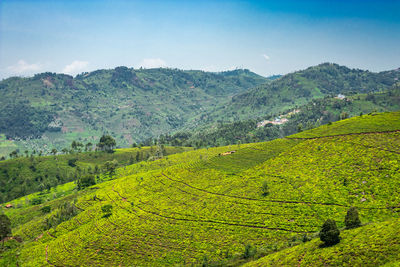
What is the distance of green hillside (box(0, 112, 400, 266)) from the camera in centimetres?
7944

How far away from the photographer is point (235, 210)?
320ft

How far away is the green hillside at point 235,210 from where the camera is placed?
7944 cm

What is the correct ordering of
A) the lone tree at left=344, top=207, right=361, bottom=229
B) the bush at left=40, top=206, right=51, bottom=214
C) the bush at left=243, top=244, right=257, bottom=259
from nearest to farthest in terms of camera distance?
the lone tree at left=344, top=207, right=361, bottom=229 < the bush at left=243, top=244, right=257, bottom=259 < the bush at left=40, top=206, right=51, bottom=214

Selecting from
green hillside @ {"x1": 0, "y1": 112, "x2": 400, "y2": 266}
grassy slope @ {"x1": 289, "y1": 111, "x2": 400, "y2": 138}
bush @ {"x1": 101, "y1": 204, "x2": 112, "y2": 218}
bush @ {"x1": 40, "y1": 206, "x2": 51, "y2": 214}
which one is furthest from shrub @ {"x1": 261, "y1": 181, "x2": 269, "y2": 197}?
bush @ {"x1": 40, "y1": 206, "x2": 51, "y2": 214}

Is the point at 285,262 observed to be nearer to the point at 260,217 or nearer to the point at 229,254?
the point at 229,254

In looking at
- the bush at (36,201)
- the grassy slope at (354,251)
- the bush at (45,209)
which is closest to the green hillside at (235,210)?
the grassy slope at (354,251)

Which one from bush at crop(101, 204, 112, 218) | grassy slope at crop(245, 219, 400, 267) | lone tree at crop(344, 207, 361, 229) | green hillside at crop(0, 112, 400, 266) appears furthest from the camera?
bush at crop(101, 204, 112, 218)

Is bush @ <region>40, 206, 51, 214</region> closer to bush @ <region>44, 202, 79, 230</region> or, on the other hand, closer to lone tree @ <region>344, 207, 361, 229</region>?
bush @ <region>44, 202, 79, 230</region>

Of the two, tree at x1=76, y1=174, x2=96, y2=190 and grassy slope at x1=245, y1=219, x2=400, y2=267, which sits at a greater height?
grassy slope at x1=245, y1=219, x2=400, y2=267

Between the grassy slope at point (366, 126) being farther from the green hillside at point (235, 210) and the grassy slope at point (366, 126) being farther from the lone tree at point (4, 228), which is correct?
the lone tree at point (4, 228)

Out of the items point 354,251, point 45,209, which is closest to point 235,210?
point 354,251

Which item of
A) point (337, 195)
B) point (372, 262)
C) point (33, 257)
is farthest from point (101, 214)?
point (372, 262)

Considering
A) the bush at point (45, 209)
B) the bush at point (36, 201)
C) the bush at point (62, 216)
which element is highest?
the bush at point (62, 216)

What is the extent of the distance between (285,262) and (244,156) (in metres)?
93.2
